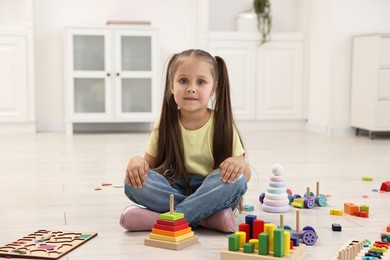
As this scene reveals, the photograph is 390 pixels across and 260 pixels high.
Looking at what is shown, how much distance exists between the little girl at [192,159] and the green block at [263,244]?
1.02 ft

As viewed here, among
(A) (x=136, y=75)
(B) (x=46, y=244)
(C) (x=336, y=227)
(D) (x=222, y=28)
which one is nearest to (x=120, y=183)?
(B) (x=46, y=244)

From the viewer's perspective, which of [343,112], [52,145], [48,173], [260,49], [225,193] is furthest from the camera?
[260,49]

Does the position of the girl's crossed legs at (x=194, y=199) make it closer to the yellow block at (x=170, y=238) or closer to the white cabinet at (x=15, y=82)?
the yellow block at (x=170, y=238)

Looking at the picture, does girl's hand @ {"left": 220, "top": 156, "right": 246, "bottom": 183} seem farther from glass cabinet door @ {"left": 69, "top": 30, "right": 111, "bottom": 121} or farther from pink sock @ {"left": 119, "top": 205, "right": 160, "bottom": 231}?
glass cabinet door @ {"left": 69, "top": 30, "right": 111, "bottom": 121}

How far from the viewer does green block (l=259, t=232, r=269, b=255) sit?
1235mm

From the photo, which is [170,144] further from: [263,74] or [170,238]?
[263,74]

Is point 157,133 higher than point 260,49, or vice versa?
point 260,49

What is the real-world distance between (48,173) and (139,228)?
42.0 inches

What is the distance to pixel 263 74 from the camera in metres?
4.52

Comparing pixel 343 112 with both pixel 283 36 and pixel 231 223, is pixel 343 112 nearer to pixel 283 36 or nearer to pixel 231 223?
pixel 283 36

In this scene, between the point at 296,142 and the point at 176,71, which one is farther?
the point at 296,142

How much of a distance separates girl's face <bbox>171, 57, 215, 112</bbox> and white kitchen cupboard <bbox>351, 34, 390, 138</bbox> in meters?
2.50

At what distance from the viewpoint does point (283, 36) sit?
4496 millimetres

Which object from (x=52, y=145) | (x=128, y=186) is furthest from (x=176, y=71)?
(x=52, y=145)
